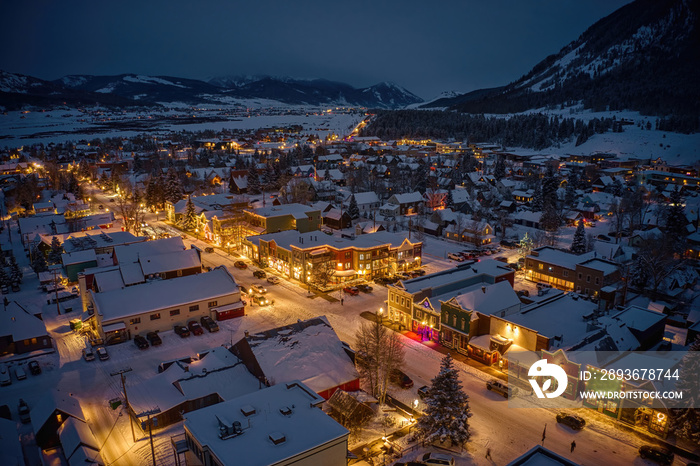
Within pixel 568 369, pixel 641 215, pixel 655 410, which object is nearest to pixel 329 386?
pixel 568 369

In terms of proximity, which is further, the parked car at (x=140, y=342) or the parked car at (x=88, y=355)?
the parked car at (x=140, y=342)

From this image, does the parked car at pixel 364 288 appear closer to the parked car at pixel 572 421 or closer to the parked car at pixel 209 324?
the parked car at pixel 209 324

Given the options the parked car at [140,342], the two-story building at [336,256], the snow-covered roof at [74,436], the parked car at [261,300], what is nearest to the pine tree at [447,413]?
the snow-covered roof at [74,436]

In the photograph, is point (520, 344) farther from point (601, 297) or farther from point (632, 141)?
point (632, 141)

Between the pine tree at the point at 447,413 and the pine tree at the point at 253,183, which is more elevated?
the pine tree at the point at 253,183

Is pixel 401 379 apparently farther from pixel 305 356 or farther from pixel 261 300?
pixel 261 300

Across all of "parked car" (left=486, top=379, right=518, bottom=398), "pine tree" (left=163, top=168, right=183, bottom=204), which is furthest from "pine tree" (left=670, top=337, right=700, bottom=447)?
"pine tree" (left=163, top=168, right=183, bottom=204)

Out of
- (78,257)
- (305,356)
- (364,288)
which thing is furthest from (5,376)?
(364,288)
